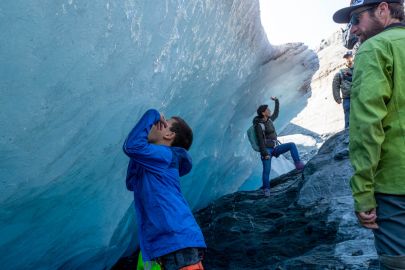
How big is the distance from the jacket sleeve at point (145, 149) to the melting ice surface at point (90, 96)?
0.90m

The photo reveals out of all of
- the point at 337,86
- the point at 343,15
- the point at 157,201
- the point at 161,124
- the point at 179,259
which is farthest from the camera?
the point at 337,86

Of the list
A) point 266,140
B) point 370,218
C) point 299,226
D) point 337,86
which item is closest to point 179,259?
point 370,218

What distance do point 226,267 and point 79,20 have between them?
9.38ft

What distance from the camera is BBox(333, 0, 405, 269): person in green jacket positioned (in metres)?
1.79

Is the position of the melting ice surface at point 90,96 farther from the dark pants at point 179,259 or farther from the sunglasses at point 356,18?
the sunglasses at point 356,18

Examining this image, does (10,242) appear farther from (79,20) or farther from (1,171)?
(79,20)

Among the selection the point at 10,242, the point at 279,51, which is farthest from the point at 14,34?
the point at 279,51

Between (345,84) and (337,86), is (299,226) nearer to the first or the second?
(345,84)

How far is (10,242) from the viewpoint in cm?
366

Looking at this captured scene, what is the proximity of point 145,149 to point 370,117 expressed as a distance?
120 centimetres

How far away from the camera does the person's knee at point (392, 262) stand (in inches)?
67.7

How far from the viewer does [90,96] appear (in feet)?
11.3

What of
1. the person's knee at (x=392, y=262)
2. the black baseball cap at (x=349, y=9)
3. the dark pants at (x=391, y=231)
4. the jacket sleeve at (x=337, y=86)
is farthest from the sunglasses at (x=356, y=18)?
the jacket sleeve at (x=337, y=86)

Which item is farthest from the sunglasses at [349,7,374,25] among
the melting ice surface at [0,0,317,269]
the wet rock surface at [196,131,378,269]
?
the wet rock surface at [196,131,378,269]
